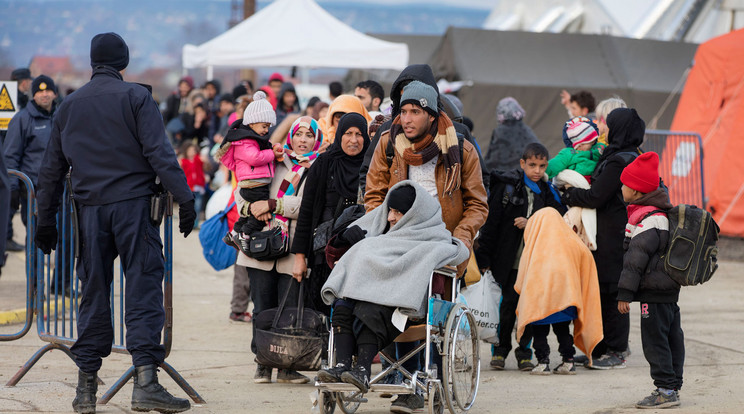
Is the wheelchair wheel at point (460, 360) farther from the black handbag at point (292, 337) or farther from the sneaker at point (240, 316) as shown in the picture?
the sneaker at point (240, 316)

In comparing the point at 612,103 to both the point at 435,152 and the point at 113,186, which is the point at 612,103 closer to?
the point at 435,152

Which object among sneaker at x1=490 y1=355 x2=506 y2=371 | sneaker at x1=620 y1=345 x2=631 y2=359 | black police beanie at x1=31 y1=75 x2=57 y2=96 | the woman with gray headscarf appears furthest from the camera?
black police beanie at x1=31 y1=75 x2=57 y2=96

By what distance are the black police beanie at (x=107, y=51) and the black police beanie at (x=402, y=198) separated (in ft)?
6.11

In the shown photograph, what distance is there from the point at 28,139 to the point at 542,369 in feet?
21.2

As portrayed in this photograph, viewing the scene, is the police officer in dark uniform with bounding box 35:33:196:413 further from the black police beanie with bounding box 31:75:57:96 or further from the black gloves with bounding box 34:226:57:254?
the black police beanie with bounding box 31:75:57:96

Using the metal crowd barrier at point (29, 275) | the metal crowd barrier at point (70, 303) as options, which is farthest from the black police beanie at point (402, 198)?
the metal crowd barrier at point (29, 275)

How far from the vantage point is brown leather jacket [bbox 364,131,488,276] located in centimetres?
616

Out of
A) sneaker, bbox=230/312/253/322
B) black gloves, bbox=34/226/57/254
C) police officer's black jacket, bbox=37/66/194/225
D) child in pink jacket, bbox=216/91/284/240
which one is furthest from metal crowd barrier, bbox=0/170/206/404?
sneaker, bbox=230/312/253/322

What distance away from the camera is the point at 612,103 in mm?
8430

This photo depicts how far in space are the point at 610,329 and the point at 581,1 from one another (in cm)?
2291

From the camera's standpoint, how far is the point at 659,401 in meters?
6.42

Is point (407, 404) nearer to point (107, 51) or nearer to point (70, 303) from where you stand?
point (70, 303)

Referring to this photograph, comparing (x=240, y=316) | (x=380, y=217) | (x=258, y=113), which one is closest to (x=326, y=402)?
(x=380, y=217)

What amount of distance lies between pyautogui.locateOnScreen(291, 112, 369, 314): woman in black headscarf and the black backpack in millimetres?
2057
